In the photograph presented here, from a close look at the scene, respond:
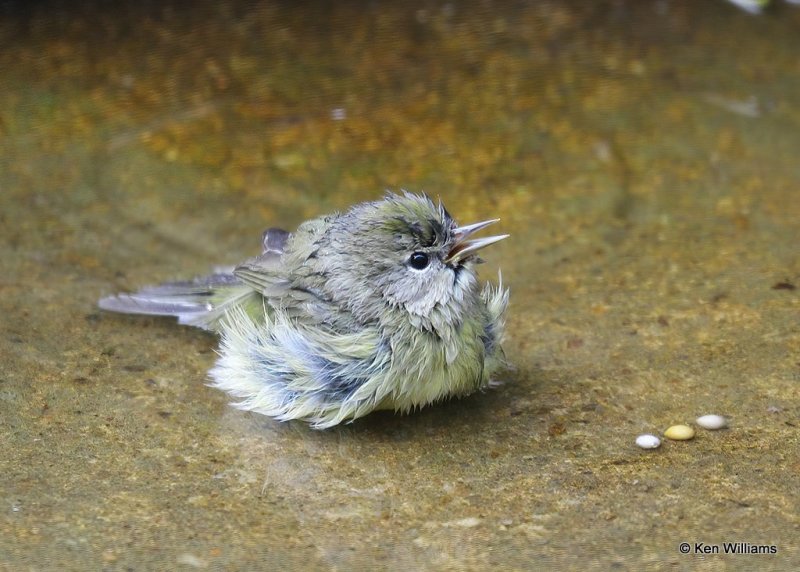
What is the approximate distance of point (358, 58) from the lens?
7.05 meters

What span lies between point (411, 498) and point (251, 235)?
2.36m

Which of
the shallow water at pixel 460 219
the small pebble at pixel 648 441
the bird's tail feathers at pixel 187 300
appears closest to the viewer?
the shallow water at pixel 460 219

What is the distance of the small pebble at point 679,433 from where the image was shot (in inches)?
149

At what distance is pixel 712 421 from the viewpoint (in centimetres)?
386

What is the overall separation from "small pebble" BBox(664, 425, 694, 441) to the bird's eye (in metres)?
1.02

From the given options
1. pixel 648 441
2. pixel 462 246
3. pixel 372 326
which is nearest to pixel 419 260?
pixel 462 246

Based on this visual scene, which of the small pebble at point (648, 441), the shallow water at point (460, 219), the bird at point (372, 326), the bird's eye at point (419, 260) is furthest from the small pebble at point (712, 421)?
the bird's eye at point (419, 260)

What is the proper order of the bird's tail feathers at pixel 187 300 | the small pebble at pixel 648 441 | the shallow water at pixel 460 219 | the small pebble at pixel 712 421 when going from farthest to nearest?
the bird's tail feathers at pixel 187 300
the small pebble at pixel 712 421
the small pebble at pixel 648 441
the shallow water at pixel 460 219

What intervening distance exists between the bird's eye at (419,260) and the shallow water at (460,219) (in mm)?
588

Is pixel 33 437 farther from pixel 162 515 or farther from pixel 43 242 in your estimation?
pixel 43 242

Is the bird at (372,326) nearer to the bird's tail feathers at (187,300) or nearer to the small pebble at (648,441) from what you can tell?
the bird's tail feathers at (187,300)

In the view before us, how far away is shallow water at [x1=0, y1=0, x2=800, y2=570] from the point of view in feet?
10.9

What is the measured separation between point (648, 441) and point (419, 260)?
1005mm

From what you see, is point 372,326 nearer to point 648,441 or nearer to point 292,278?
point 292,278
